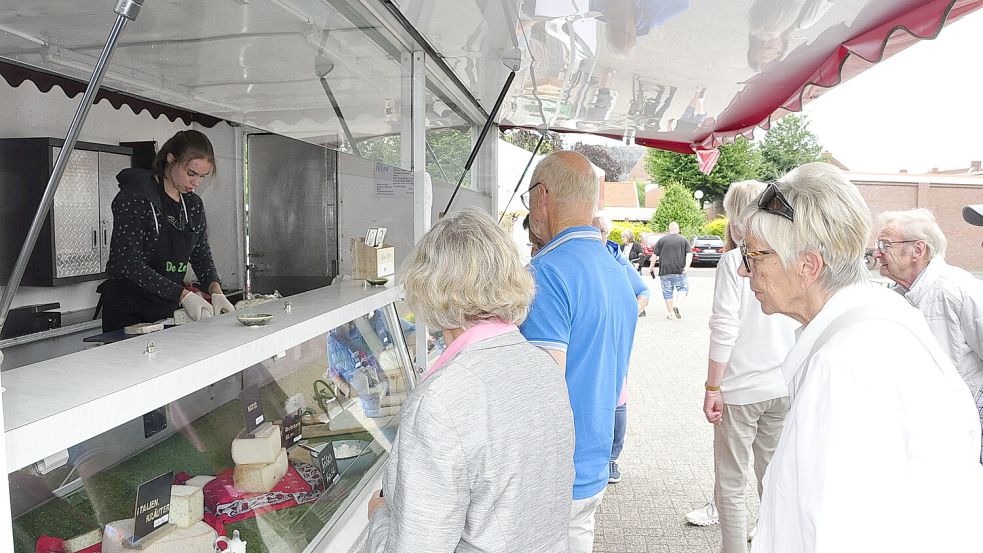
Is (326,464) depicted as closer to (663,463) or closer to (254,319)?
(254,319)

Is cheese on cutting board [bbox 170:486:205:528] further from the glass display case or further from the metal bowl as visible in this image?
the metal bowl

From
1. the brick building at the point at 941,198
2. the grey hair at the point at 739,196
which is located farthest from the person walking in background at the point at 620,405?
the brick building at the point at 941,198

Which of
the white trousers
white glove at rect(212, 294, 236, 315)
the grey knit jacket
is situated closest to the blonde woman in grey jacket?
the grey knit jacket

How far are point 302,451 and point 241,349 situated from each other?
0.69 m

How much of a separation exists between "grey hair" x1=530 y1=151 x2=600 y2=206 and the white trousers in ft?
3.45

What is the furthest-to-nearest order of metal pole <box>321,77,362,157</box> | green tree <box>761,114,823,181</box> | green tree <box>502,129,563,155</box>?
green tree <box>761,114,823,181</box>, green tree <box>502,129,563,155</box>, metal pole <box>321,77,362,157</box>

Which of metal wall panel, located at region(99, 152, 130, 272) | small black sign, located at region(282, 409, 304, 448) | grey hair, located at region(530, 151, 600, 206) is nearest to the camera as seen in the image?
small black sign, located at region(282, 409, 304, 448)

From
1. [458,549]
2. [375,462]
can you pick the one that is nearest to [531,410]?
[458,549]

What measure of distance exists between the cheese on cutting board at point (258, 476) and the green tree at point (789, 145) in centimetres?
4988

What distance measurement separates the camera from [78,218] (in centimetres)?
547

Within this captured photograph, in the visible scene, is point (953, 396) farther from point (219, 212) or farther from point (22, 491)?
point (219, 212)

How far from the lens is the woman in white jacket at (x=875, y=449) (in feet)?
3.96

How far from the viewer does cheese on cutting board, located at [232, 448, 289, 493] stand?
1.92m

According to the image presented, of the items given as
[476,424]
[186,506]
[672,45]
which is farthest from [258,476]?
[672,45]
